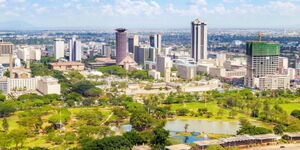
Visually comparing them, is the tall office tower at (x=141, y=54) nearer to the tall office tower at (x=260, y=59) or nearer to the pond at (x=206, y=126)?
the tall office tower at (x=260, y=59)

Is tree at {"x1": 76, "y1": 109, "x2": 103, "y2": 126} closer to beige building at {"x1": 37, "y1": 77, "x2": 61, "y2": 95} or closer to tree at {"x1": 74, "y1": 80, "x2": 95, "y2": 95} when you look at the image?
beige building at {"x1": 37, "y1": 77, "x2": 61, "y2": 95}

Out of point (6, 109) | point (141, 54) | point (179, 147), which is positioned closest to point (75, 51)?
point (141, 54)

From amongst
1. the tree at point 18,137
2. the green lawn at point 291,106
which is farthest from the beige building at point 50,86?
the green lawn at point 291,106

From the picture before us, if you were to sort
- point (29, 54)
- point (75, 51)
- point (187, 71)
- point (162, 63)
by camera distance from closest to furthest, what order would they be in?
1. point (187, 71)
2. point (162, 63)
3. point (75, 51)
4. point (29, 54)

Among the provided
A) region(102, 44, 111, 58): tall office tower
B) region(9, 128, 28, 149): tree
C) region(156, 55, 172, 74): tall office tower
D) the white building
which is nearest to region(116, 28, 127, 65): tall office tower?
region(156, 55, 172, 74): tall office tower

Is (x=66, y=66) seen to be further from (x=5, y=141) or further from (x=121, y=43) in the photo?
(x=5, y=141)

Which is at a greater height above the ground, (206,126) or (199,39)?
(199,39)
